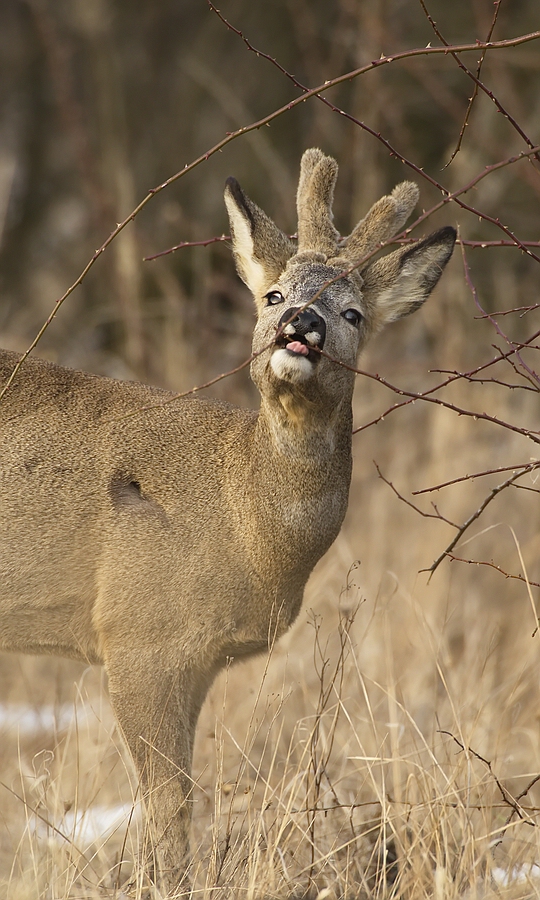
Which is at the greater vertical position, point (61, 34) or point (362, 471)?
point (61, 34)

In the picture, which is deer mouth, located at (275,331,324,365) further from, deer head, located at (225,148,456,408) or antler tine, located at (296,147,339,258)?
antler tine, located at (296,147,339,258)

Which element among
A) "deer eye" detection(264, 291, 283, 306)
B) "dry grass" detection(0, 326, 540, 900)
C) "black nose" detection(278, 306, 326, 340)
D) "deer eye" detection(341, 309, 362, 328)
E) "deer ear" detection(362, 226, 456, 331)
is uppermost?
"deer ear" detection(362, 226, 456, 331)

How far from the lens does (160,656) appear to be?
394 cm

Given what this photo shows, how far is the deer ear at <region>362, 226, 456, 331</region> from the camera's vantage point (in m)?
4.29

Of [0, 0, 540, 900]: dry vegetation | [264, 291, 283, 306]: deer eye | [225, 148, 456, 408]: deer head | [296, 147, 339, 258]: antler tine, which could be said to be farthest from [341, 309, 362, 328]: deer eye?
[0, 0, 540, 900]: dry vegetation

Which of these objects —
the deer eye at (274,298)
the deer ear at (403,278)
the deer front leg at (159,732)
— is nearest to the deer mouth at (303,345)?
the deer eye at (274,298)

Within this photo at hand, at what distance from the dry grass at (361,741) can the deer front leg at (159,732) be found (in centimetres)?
9

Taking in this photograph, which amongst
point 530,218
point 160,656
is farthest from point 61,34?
point 160,656

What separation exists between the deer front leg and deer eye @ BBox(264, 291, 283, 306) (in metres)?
1.32

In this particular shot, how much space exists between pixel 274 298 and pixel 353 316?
31 centimetres

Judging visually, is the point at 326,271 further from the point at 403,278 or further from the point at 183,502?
the point at 183,502

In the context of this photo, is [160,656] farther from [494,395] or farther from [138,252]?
[138,252]

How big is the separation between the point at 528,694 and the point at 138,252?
5.07 metres

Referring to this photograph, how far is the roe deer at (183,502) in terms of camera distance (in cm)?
394
